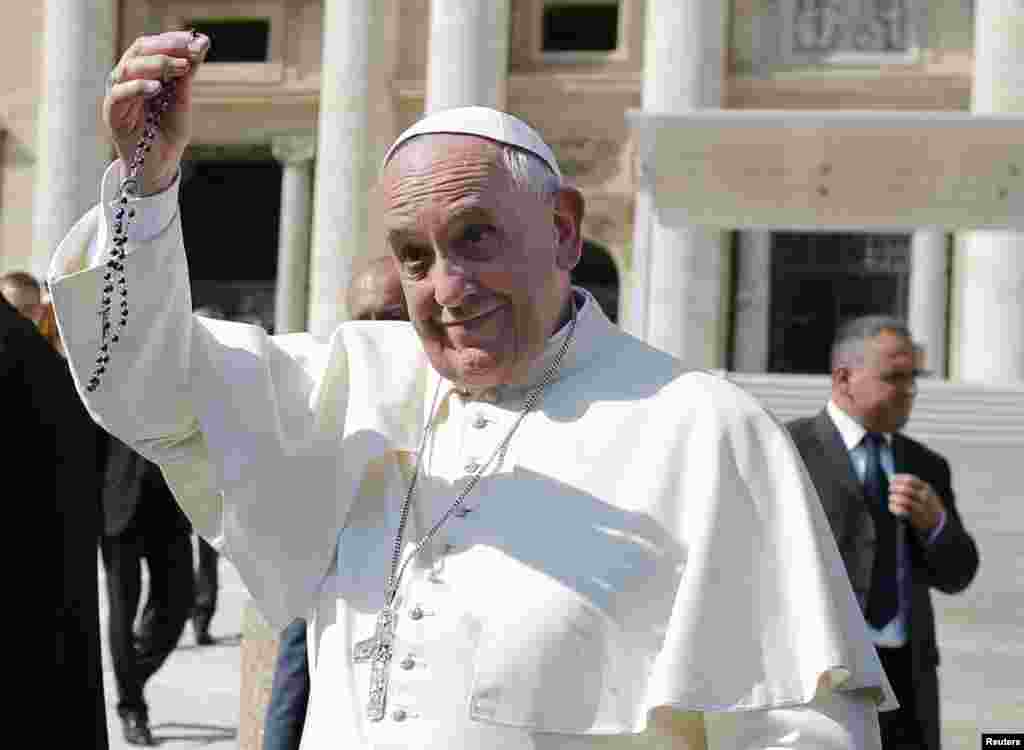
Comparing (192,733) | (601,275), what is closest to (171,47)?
(192,733)

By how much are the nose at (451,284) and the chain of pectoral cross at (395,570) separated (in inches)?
9.5

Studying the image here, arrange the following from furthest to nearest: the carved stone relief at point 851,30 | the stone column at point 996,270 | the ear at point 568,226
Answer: the carved stone relief at point 851,30, the stone column at point 996,270, the ear at point 568,226

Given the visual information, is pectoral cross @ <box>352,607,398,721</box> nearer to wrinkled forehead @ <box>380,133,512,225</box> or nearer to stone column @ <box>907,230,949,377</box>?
wrinkled forehead @ <box>380,133,512,225</box>

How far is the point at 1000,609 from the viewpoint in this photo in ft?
29.7

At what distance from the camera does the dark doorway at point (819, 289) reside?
70.0 ft

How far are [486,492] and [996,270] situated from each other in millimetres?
16233

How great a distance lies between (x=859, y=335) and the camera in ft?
14.7

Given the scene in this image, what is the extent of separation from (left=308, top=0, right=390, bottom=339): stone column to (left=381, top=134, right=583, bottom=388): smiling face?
57.7 ft

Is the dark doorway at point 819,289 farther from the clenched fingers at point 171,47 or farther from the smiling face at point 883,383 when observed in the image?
the clenched fingers at point 171,47

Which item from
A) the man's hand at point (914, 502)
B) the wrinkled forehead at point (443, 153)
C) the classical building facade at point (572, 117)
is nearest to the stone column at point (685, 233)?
the classical building facade at point (572, 117)

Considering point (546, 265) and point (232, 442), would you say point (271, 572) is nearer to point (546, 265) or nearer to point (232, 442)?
point (232, 442)

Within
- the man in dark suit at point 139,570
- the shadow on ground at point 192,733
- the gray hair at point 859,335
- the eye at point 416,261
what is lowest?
the shadow on ground at point 192,733

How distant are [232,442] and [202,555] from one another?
7.04 meters

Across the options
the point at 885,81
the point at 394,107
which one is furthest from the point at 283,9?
the point at 885,81
